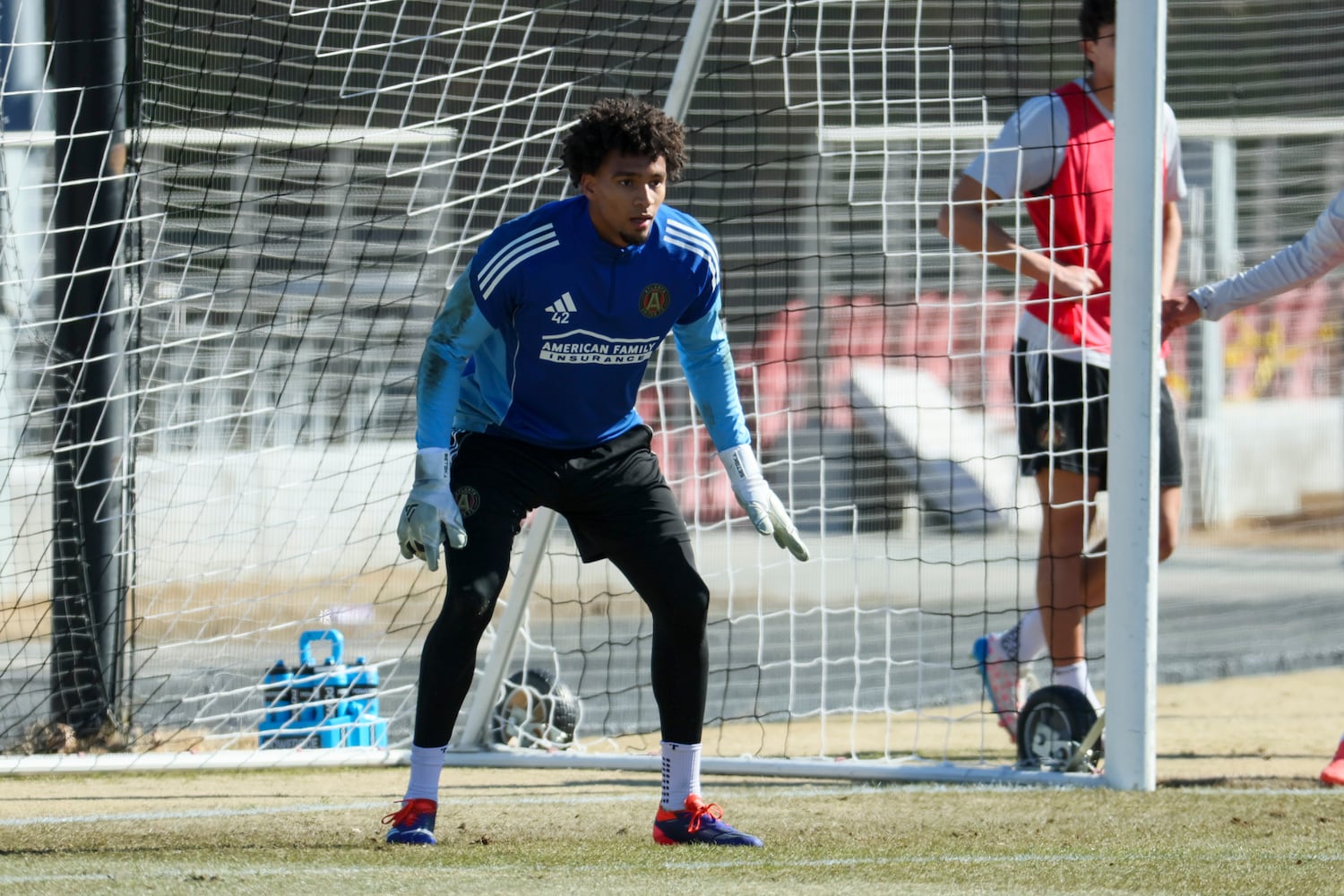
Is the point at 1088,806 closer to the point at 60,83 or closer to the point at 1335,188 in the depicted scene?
the point at 60,83

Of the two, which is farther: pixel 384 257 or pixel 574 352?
pixel 384 257

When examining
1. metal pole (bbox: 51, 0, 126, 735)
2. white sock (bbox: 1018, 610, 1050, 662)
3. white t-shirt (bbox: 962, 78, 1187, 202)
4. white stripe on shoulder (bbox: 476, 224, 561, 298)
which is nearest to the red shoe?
white sock (bbox: 1018, 610, 1050, 662)

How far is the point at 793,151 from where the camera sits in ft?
22.2

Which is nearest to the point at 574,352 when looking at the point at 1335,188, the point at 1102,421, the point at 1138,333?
the point at 1138,333

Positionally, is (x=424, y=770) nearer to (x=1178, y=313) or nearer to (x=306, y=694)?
(x=306, y=694)

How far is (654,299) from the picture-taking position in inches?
162

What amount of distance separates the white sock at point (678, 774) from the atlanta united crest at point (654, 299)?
111 cm

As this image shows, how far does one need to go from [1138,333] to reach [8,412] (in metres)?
4.20

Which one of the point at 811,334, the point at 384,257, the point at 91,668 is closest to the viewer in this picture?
the point at 91,668

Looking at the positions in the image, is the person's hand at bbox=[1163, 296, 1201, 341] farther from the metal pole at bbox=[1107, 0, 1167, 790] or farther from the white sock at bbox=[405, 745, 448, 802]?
the white sock at bbox=[405, 745, 448, 802]

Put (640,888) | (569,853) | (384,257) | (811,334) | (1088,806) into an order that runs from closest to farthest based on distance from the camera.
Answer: (640,888) < (569,853) < (1088,806) < (384,257) < (811,334)

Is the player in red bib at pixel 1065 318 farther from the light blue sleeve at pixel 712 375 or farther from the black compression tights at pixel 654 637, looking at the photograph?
the black compression tights at pixel 654 637

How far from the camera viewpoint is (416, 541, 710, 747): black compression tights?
398cm

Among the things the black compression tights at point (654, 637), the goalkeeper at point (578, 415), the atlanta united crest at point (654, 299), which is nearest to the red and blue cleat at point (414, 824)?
the goalkeeper at point (578, 415)
